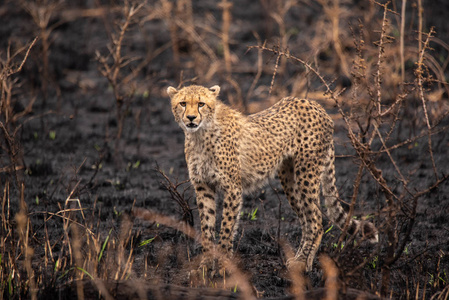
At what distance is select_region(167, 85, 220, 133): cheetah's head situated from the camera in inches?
164

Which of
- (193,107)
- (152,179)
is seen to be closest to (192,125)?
(193,107)

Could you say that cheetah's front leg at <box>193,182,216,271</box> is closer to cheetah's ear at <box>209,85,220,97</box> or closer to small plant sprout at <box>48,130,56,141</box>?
cheetah's ear at <box>209,85,220,97</box>

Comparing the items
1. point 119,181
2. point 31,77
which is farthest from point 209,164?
point 31,77

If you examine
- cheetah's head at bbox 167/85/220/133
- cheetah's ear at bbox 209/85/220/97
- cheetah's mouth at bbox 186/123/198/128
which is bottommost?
cheetah's mouth at bbox 186/123/198/128

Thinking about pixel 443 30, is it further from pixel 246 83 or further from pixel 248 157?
pixel 248 157

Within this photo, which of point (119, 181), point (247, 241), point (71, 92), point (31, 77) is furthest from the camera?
point (71, 92)

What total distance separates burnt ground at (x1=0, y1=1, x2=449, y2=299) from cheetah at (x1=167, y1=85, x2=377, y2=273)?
0.17 meters

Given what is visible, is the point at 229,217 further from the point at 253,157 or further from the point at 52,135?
the point at 52,135

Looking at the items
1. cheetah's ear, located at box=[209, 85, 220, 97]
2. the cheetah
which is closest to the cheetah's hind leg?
the cheetah

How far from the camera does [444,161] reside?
685cm

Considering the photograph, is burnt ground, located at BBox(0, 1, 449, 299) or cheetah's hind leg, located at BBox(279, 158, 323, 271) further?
cheetah's hind leg, located at BBox(279, 158, 323, 271)

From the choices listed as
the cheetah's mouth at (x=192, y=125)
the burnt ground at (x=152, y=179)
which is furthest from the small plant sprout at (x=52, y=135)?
the cheetah's mouth at (x=192, y=125)

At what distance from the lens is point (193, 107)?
13.8 feet

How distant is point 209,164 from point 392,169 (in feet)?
10.9
